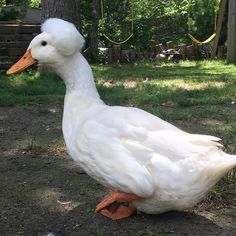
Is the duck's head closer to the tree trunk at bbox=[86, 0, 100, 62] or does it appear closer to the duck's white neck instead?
the duck's white neck

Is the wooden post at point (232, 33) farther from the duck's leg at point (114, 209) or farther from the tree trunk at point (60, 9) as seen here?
the duck's leg at point (114, 209)

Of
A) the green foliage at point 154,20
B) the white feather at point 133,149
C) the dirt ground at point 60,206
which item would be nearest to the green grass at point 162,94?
the dirt ground at point 60,206

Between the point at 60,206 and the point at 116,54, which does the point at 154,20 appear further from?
the point at 60,206

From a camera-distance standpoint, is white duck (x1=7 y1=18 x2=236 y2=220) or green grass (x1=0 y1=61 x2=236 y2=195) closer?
white duck (x1=7 y1=18 x2=236 y2=220)

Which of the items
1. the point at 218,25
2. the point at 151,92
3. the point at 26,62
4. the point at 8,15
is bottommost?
the point at 151,92

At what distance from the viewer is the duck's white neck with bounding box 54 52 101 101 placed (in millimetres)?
3533

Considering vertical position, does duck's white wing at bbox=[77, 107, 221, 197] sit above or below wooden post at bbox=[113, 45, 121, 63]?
above

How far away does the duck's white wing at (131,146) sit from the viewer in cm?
313

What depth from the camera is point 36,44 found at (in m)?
3.48

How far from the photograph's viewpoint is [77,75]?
3.56 m

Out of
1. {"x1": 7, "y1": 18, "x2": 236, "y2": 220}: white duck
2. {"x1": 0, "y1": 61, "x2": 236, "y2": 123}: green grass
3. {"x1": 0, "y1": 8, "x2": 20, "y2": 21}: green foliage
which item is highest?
{"x1": 0, "y1": 8, "x2": 20, "y2": 21}: green foliage

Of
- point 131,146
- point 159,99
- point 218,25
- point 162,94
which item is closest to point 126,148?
point 131,146

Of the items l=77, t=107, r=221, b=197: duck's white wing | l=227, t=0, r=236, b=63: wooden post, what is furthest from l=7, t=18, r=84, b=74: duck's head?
l=227, t=0, r=236, b=63: wooden post

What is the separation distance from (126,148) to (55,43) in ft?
2.88
